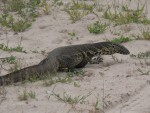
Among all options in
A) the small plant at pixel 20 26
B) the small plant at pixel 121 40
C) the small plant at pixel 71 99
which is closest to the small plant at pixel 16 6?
the small plant at pixel 20 26

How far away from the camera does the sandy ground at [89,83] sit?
543 cm

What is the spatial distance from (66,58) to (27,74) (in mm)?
851

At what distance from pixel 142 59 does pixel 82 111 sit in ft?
7.21

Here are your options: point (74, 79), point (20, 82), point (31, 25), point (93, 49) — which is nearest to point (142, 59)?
point (93, 49)

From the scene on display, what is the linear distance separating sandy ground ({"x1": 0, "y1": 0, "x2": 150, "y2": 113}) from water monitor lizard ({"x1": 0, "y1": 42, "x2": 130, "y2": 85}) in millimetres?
115

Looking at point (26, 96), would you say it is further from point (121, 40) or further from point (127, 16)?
point (127, 16)

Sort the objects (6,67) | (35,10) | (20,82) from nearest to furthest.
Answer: (20,82) < (6,67) < (35,10)

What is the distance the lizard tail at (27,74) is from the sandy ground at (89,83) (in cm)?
10

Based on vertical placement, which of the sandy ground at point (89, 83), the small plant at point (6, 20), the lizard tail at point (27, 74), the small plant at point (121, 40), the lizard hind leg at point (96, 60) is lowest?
the lizard hind leg at point (96, 60)

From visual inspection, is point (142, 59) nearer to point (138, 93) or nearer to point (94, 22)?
point (138, 93)

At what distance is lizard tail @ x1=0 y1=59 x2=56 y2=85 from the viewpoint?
6.10 m

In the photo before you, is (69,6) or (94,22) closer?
(94,22)

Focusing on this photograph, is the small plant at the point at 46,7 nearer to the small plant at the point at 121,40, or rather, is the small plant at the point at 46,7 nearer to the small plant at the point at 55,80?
the small plant at the point at 121,40

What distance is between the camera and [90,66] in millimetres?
7262
